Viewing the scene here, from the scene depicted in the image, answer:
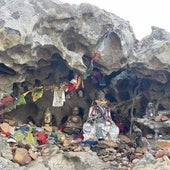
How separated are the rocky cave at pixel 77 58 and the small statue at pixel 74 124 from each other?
0.42 m

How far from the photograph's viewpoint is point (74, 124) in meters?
12.3

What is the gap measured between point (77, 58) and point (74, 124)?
2482mm

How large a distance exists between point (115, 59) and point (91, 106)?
5.56 feet

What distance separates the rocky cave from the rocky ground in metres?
0.97

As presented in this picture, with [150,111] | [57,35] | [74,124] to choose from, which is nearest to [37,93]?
[74,124]

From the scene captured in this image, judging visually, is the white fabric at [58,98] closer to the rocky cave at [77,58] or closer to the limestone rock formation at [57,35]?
the rocky cave at [77,58]

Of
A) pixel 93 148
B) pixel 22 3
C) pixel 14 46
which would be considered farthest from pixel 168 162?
pixel 22 3

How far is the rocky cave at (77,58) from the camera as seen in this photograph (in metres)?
10.1

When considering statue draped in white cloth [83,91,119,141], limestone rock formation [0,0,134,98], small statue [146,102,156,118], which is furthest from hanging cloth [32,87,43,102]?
small statue [146,102,156,118]

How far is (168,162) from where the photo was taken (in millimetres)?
7039

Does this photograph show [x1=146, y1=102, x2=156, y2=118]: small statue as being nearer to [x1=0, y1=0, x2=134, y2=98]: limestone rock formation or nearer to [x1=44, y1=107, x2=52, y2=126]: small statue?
[x1=0, y1=0, x2=134, y2=98]: limestone rock formation

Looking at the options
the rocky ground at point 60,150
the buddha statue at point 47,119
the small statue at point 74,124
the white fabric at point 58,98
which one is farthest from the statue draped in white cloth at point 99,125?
the buddha statue at point 47,119

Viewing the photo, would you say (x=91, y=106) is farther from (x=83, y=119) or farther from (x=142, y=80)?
(x=142, y=80)

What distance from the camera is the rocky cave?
10125mm
